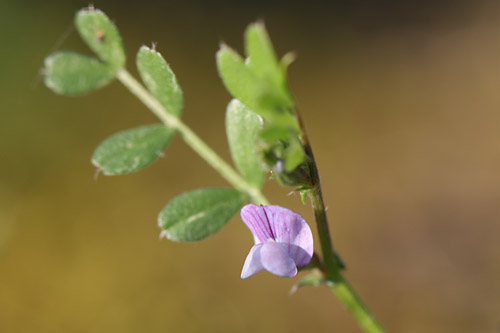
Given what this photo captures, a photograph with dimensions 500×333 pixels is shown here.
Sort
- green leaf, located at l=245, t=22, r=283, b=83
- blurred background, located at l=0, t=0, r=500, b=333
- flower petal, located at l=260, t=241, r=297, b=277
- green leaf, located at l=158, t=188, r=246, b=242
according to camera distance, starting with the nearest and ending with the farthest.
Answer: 1. green leaf, located at l=245, t=22, r=283, b=83
2. flower petal, located at l=260, t=241, r=297, b=277
3. green leaf, located at l=158, t=188, r=246, b=242
4. blurred background, located at l=0, t=0, r=500, b=333

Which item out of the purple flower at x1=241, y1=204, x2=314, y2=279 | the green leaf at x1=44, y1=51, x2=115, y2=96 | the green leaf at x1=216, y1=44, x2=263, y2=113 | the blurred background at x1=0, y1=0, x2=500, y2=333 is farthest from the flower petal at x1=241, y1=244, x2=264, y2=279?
the blurred background at x1=0, y1=0, x2=500, y2=333

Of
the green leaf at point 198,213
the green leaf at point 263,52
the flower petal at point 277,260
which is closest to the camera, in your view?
the green leaf at point 263,52

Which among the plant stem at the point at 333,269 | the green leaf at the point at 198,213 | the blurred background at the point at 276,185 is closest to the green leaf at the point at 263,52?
the plant stem at the point at 333,269

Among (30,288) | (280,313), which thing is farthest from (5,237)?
(280,313)

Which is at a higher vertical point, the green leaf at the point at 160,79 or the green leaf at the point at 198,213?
the green leaf at the point at 160,79

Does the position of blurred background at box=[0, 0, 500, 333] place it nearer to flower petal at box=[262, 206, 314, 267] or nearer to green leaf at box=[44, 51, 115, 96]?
green leaf at box=[44, 51, 115, 96]

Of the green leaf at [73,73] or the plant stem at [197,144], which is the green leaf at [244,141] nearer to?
the plant stem at [197,144]

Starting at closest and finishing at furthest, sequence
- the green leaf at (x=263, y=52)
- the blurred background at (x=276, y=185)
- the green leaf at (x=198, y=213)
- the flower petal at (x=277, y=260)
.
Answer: the green leaf at (x=263, y=52), the flower petal at (x=277, y=260), the green leaf at (x=198, y=213), the blurred background at (x=276, y=185)
